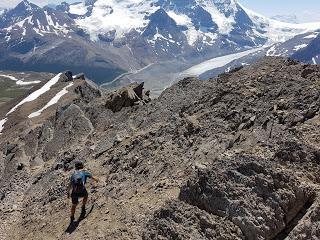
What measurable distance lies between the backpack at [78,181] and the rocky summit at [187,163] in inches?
62.2

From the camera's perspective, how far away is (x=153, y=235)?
2298cm

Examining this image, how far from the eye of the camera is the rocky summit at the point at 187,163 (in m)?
22.0

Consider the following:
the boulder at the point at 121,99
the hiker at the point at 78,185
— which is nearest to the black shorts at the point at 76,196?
the hiker at the point at 78,185

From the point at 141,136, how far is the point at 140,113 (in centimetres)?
689

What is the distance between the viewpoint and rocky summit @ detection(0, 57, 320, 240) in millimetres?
22016

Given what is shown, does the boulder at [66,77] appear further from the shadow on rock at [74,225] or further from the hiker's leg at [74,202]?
the hiker's leg at [74,202]

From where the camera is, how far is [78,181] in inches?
1099

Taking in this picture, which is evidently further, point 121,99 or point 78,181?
point 121,99

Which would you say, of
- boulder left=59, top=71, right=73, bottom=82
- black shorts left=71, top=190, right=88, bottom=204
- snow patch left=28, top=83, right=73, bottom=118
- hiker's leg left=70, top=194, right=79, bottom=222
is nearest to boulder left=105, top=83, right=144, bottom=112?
black shorts left=71, top=190, right=88, bottom=204

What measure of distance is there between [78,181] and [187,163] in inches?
237

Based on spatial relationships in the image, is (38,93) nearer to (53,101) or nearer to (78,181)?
(53,101)

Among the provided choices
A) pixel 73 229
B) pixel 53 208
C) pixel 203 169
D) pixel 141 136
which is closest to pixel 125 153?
pixel 141 136

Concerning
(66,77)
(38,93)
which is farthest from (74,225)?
(66,77)

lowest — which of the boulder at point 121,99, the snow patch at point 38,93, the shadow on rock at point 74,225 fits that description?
the snow patch at point 38,93
